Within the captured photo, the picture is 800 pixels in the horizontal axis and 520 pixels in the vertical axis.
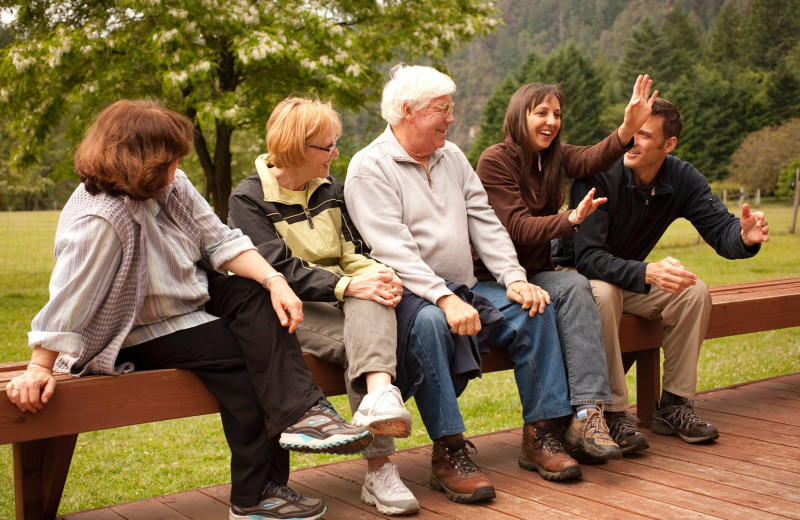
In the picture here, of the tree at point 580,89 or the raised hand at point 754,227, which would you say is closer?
the raised hand at point 754,227

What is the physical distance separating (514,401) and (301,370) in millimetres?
4249

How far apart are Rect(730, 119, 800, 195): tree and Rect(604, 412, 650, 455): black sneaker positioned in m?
33.4

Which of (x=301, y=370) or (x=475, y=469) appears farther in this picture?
(x=475, y=469)

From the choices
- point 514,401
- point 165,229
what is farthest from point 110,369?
Result: point 514,401

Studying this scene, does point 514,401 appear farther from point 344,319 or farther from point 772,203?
point 772,203

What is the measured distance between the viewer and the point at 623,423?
3.35 metres

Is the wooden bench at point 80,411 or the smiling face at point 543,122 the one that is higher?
the smiling face at point 543,122

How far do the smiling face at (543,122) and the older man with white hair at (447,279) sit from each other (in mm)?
316

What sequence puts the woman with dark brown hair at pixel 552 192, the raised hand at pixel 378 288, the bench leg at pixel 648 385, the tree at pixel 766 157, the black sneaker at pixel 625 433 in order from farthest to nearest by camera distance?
the tree at pixel 766 157 → the bench leg at pixel 648 385 → the black sneaker at pixel 625 433 → the woman with dark brown hair at pixel 552 192 → the raised hand at pixel 378 288

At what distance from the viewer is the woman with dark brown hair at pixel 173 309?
237cm

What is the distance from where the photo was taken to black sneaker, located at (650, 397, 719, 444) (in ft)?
11.6

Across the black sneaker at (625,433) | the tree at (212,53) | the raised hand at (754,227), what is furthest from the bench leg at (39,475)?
the tree at (212,53)

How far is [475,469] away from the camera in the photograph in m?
2.91

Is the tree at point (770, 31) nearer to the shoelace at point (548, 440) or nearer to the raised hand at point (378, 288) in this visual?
the shoelace at point (548, 440)
